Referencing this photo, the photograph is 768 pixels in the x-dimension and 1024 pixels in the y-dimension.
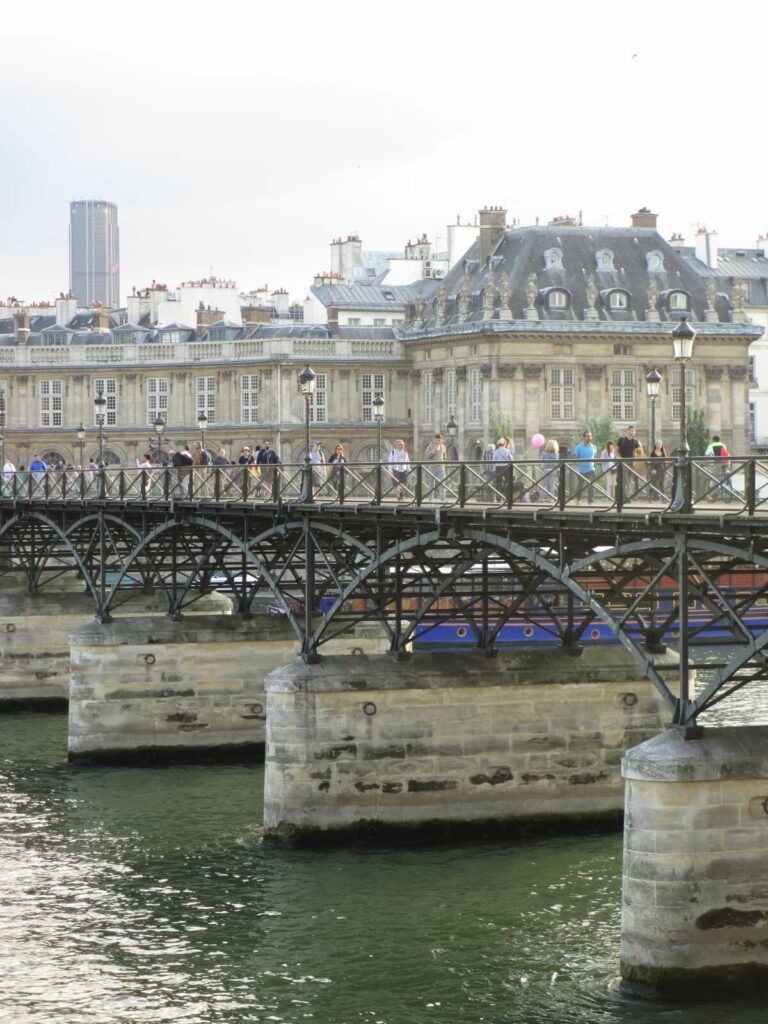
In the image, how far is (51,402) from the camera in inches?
5128

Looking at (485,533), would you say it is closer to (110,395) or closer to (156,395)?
(156,395)

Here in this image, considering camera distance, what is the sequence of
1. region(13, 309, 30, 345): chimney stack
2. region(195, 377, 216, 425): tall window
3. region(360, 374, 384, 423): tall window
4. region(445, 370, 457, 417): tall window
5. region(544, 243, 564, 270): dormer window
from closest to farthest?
1. region(544, 243, 564, 270): dormer window
2. region(445, 370, 457, 417): tall window
3. region(360, 374, 384, 423): tall window
4. region(195, 377, 216, 425): tall window
5. region(13, 309, 30, 345): chimney stack

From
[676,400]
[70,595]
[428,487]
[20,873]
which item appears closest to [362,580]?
[428,487]

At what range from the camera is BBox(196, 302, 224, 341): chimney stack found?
429 feet

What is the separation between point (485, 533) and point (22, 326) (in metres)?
103

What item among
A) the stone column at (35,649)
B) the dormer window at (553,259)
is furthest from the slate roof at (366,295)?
the stone column at (35,649)

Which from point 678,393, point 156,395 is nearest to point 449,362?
point 678,393

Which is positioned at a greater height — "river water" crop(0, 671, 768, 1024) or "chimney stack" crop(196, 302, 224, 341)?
"chimney stack" crop(196, 302, 224, 341)

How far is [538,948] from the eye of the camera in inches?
1208

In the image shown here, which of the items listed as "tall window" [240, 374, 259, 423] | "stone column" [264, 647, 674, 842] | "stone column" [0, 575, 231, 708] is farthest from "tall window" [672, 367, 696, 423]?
"stone column" [264, 647, 674, 842]

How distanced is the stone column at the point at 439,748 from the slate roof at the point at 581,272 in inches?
→ 2999

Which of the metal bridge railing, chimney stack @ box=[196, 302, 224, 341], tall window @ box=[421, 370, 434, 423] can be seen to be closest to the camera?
the metal bridge railing

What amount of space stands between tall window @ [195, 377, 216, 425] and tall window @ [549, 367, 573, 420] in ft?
70.5

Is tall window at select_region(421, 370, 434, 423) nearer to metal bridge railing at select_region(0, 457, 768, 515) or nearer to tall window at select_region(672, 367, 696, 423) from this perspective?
tall window at select_region(672, 367, 696, 423)
